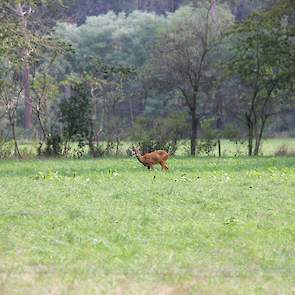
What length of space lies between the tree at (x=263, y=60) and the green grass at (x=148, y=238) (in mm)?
14501

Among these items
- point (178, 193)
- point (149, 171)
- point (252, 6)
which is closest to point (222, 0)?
point (252, 6)

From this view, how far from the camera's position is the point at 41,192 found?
37.0 ft

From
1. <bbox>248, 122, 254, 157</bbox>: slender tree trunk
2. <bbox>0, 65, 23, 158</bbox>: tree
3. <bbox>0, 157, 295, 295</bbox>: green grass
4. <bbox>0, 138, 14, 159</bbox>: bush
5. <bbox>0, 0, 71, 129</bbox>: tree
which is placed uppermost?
<bbox>0, 0, 71, 129</bbox>: tree

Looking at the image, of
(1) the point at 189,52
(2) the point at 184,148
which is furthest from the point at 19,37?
(1) the point at 189,52

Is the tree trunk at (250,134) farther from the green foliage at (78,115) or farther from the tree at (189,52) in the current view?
the green foliage at (78,115)

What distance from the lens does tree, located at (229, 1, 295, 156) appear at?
26469 mm

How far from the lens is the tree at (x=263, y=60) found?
2647cm

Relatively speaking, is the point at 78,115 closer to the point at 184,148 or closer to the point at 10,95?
the point at 10,95

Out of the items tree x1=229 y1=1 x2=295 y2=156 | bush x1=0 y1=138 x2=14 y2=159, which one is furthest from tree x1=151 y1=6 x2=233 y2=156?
bush x1=0 y1=138 x2=14 y2=159

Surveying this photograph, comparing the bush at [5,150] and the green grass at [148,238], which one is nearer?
the green grass at [148,238]

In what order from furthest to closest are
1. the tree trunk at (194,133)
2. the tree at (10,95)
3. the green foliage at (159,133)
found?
the tree trunk at (194,133), the green foliage at (159,133), the tree at (10,95)

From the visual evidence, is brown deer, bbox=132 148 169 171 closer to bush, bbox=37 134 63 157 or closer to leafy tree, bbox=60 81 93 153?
bush, bbox=37 134 63 157

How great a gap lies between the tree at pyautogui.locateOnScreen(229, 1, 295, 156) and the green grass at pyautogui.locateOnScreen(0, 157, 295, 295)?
14.5m

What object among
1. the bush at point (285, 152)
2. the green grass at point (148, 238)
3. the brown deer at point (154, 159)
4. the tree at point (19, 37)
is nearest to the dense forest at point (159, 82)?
the tree at point (19, 37)
